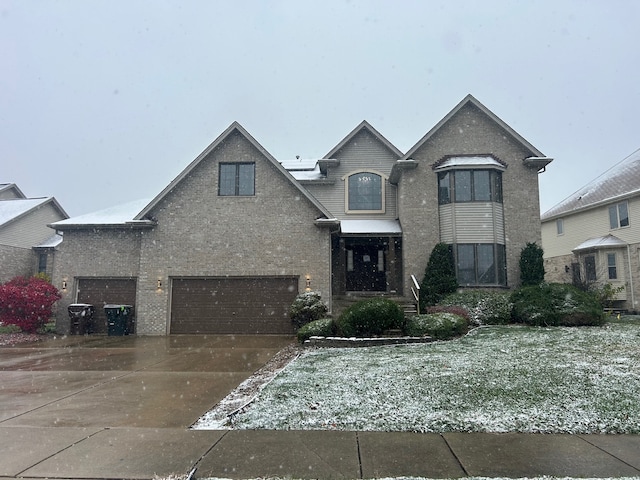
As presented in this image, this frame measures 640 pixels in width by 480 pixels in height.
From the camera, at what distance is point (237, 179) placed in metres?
17.2

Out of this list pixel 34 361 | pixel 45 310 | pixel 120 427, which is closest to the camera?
pixel 120 427

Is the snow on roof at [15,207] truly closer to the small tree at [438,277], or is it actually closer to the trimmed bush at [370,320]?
the trimmed bush at [370,320]

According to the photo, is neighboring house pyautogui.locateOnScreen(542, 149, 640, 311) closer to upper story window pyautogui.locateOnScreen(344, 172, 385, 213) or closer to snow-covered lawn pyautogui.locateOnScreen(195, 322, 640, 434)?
upper story window pyautogui.locateOnScreen(344, 172, 385, 213)

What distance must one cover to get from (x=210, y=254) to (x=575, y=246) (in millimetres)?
20147

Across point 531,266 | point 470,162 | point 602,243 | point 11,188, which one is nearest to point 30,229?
point 11,188

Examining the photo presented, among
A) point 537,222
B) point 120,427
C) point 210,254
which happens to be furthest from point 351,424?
point 537,222

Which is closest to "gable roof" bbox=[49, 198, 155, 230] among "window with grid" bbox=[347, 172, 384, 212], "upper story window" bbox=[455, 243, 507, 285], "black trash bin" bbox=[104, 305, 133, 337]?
"black trash bin" bbox=[104, 305, 133, 337]

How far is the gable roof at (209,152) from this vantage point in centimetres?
1667

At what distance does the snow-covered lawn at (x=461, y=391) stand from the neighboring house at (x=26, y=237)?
22359 millimetres

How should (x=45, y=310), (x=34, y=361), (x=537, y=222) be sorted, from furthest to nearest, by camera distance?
1. (x=537, y=222)
2. (x=45, y=310)
3. (x=34, y=361)

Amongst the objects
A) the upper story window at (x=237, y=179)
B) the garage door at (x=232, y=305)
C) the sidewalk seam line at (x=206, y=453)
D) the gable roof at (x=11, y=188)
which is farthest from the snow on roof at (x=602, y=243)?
the gable roof at (x=11, y=188)

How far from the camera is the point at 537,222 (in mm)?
18984

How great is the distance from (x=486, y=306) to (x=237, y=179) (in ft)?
33.4

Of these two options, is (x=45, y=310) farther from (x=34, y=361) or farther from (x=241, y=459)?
(x=241, y=459)
